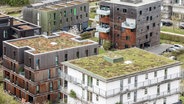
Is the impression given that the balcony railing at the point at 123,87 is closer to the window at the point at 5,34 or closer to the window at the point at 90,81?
the window at the point at 90,81

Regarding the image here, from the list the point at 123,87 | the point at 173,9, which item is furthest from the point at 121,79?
the point at 173,9

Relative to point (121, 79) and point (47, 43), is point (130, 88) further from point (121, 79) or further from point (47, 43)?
point (47, 43)

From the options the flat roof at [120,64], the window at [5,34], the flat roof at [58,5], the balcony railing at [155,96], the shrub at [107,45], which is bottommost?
the shrub at [107,45]

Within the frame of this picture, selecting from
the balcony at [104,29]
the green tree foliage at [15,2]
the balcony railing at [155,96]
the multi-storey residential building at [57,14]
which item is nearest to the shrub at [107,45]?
the balcony at [104,29]

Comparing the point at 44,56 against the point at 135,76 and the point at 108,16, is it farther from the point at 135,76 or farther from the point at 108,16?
the point at 108,16

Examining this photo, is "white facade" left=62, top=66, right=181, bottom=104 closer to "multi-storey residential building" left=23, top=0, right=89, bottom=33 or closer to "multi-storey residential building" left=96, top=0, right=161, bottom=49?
"multi-storey residential building" left=96, top=0, right=161, bottom=49

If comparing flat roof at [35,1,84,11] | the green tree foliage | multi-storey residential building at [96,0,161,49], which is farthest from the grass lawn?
the green tree foliage

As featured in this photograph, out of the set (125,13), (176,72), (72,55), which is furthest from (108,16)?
(176,72)
